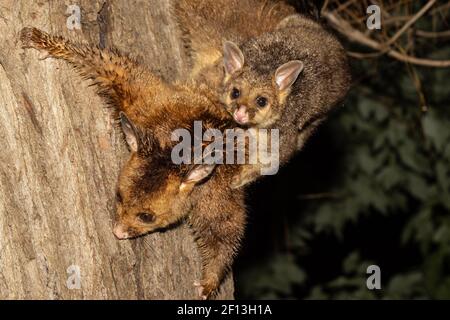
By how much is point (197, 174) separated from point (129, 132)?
0.43 m

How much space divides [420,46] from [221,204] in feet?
12.9

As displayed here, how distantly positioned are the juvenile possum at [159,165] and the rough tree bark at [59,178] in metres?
0.09

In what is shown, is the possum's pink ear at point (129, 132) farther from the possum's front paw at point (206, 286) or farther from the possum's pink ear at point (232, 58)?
the possum's pink ear at point (232, 58)

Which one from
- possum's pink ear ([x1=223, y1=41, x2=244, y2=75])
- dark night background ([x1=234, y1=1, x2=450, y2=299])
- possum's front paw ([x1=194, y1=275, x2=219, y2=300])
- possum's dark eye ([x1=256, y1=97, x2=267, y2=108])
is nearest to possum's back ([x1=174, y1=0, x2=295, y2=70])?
possum's pink ear ([x1=223, y1=41, x2=244, y2=75])

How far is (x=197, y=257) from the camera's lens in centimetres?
429

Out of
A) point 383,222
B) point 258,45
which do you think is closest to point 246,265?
point 383,222

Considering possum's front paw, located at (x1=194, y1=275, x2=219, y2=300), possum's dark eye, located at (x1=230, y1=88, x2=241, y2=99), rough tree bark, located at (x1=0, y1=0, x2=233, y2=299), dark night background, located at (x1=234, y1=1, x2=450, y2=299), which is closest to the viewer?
rough tree bark, located at (x1=0, y1=0, x2=233, y2=299)

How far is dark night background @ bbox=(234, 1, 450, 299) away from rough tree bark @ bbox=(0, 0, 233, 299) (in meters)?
3.21

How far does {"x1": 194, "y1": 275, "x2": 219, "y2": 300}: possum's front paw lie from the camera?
4.22m

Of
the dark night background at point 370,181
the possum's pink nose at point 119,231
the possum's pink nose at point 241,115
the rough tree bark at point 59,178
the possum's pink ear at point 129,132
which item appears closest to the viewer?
the rough tree bark at point 59,178

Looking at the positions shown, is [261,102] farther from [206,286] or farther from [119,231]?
[119,231]

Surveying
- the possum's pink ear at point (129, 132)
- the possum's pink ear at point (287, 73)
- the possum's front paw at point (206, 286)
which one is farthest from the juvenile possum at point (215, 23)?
the possum's front paw at point (206, 286)

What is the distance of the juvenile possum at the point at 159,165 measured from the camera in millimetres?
3707

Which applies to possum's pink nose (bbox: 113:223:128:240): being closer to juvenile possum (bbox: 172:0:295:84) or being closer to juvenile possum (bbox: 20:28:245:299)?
juvenile possum (bbox: 20:28:245:299)
